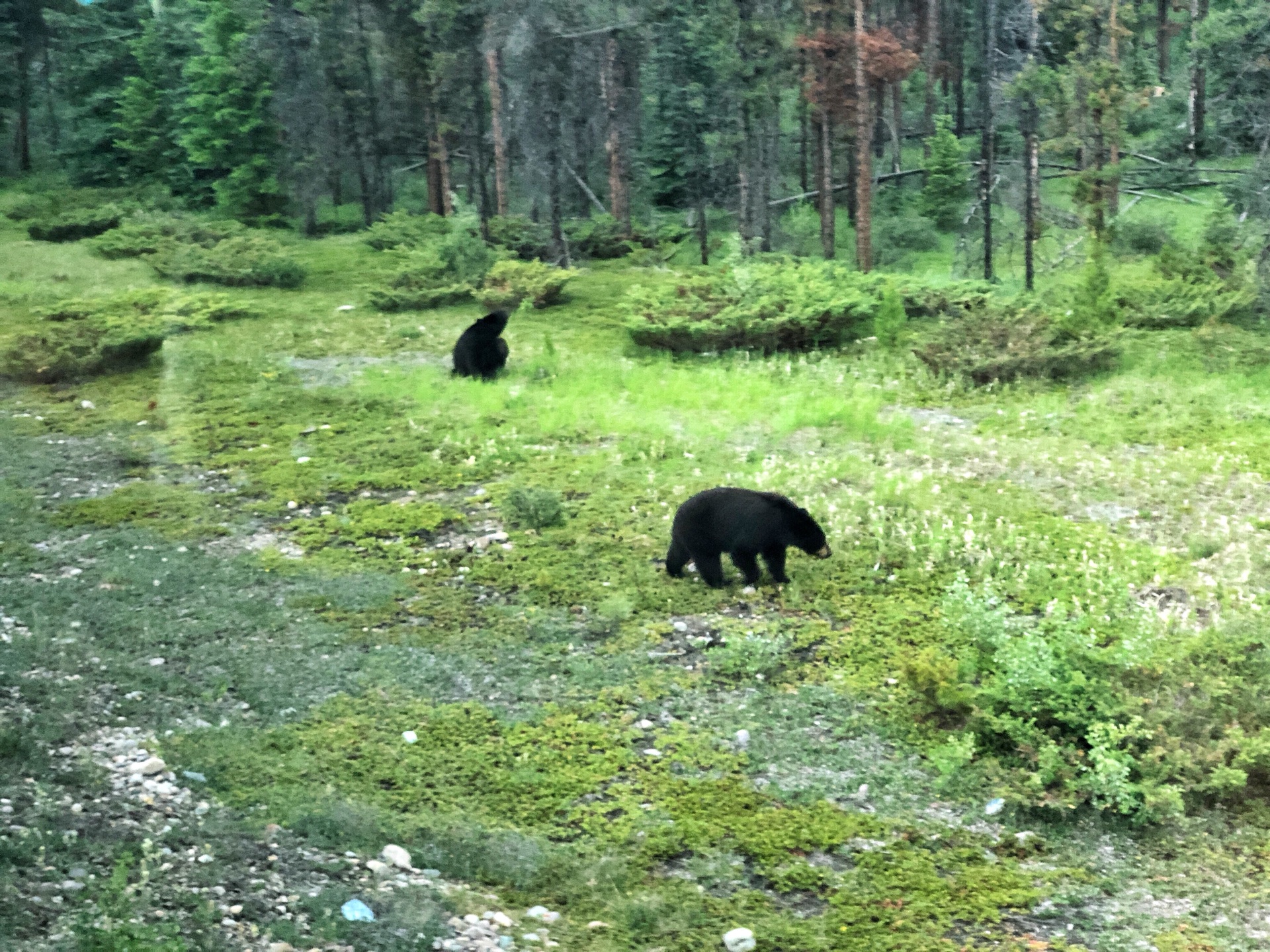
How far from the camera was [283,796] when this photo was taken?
18.7ft

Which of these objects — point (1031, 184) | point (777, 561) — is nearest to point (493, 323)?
point (777, 561)

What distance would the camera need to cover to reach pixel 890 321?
1638cm

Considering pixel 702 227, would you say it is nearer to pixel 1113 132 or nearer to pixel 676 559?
pixel 1113 132

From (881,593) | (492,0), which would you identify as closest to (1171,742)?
(881,593)

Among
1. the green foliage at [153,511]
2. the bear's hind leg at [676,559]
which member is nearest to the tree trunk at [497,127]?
the green foliage at [153,511]

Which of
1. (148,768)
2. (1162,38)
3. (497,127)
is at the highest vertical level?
(1162,38)

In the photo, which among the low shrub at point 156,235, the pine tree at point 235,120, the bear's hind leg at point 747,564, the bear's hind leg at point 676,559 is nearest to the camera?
Result: the bear's hind leg at point 747,564

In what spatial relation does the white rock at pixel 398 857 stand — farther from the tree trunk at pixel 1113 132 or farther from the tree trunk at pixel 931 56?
the tree trunk at pixel 931 56

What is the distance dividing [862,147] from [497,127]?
9308 mm

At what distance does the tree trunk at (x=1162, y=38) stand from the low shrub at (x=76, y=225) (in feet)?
100

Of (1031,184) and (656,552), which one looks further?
(1031,184)

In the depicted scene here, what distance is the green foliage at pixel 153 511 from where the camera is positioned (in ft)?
32.8

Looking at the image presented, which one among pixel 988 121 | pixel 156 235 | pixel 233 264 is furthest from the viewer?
pixel 156 235

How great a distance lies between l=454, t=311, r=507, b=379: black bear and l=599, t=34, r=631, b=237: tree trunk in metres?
12.3
